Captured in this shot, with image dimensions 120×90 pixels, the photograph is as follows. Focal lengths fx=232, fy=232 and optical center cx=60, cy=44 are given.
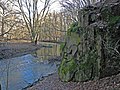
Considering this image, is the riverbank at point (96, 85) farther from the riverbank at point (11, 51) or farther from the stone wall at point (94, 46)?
the riverbank at point (11, 51)

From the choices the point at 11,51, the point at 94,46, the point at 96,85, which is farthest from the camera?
the point at 11,51

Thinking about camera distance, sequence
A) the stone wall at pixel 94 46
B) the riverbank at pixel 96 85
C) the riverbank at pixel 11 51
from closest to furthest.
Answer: the riverbank at pixel 96 85
the stone wall at pixel 94 46
the riverbank at pixel 11 51

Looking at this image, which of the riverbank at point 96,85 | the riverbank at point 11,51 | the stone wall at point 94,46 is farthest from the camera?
the riverbank at point 11,51

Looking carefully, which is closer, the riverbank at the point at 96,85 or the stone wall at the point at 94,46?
the riverbank at the point at 96,85

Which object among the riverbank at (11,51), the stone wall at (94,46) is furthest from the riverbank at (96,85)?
the riverbank at (11,51)

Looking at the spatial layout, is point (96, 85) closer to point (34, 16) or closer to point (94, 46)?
point (94, 46)

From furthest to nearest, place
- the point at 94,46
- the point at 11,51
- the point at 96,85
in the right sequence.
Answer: the point at 11,51 → the point at 94,46 → the point at 96,85

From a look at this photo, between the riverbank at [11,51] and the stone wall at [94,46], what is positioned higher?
the stone wall at [94,46]

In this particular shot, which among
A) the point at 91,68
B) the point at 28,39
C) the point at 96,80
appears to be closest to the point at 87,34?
the point at 91,68

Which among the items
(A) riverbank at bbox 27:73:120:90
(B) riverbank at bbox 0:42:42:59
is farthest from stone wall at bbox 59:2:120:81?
(B) riverbank at bbox 0:42:42:59

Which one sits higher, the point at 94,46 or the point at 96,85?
the point at 94,46

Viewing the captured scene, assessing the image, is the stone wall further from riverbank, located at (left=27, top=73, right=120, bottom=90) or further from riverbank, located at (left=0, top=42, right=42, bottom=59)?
riverbank, located at (left=0, top=42, right=42, bottom=59)

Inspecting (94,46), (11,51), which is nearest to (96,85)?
(94,46)

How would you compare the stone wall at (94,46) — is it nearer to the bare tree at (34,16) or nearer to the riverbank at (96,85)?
the riverbank at (96,85)
